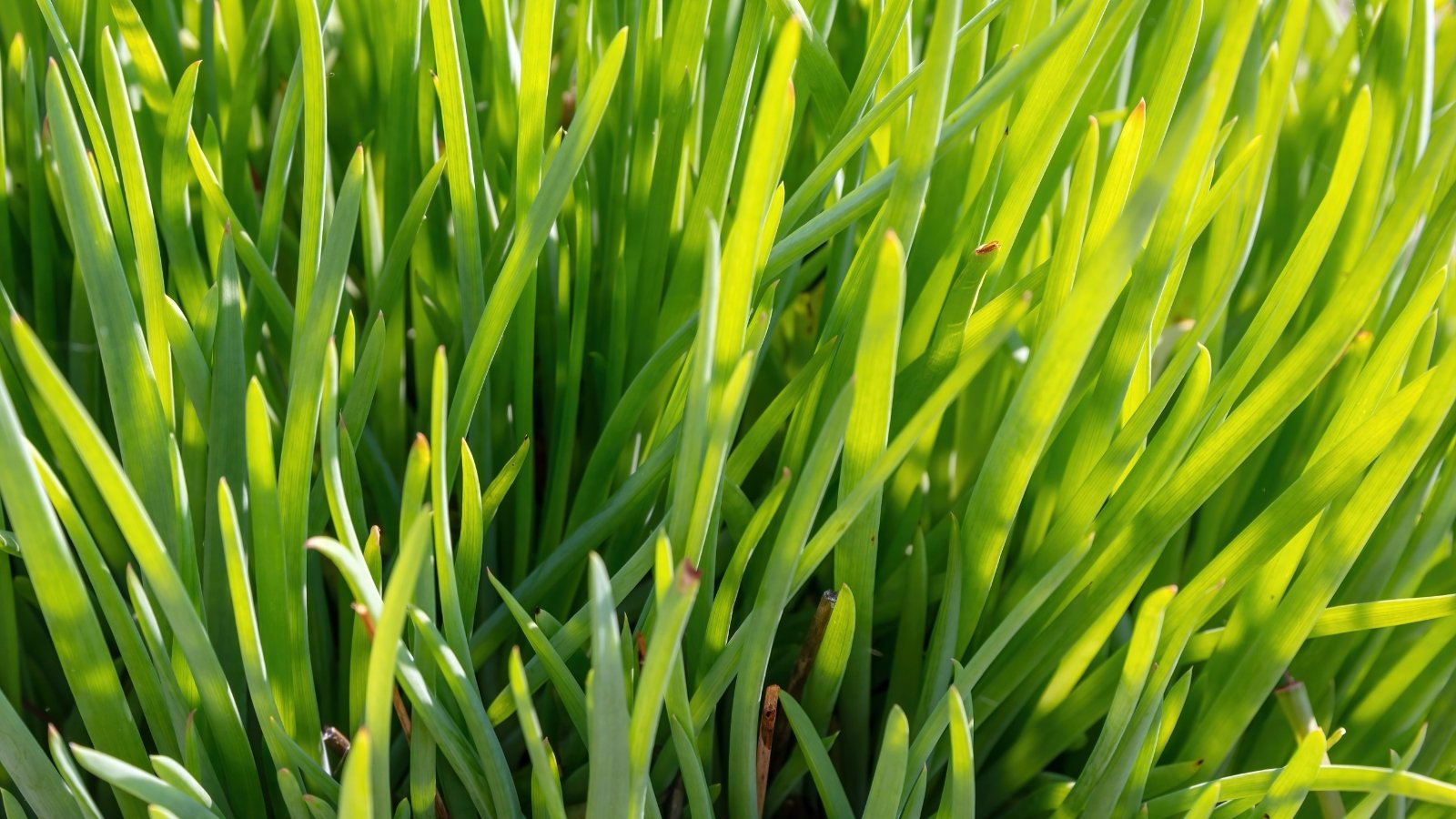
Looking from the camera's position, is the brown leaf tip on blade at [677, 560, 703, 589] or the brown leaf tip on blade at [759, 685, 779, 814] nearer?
the brown leaf tip on blade at [677, 560, 703, 589]

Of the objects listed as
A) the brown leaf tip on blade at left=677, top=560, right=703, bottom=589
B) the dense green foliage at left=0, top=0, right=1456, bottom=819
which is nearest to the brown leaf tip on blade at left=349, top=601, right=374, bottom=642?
the dense green foliage at left=0, top=0, right=1456, bottom=819

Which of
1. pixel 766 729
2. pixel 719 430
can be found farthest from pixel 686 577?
pixel 766 729

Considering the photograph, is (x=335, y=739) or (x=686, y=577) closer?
(x=686, y=577)

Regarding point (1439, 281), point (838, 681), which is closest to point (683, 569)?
point (838, 681)

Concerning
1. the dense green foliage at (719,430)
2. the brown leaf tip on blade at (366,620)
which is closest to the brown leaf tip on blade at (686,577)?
the dense green foliage at (719,430)

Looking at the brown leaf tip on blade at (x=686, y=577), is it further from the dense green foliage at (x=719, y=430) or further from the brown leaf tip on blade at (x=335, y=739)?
the brown leaf tip on blade at (x=335, y=739)

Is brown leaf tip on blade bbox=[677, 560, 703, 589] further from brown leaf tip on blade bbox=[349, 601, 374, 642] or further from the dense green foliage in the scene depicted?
brown leaf tip on blade bbox=[349, 601, 374, 642]

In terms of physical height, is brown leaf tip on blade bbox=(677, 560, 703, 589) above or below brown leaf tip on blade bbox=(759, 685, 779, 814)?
above

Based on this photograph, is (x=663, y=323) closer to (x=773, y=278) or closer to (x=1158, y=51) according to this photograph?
(x=773, y=278)

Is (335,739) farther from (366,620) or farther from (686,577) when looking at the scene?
(686,577)
